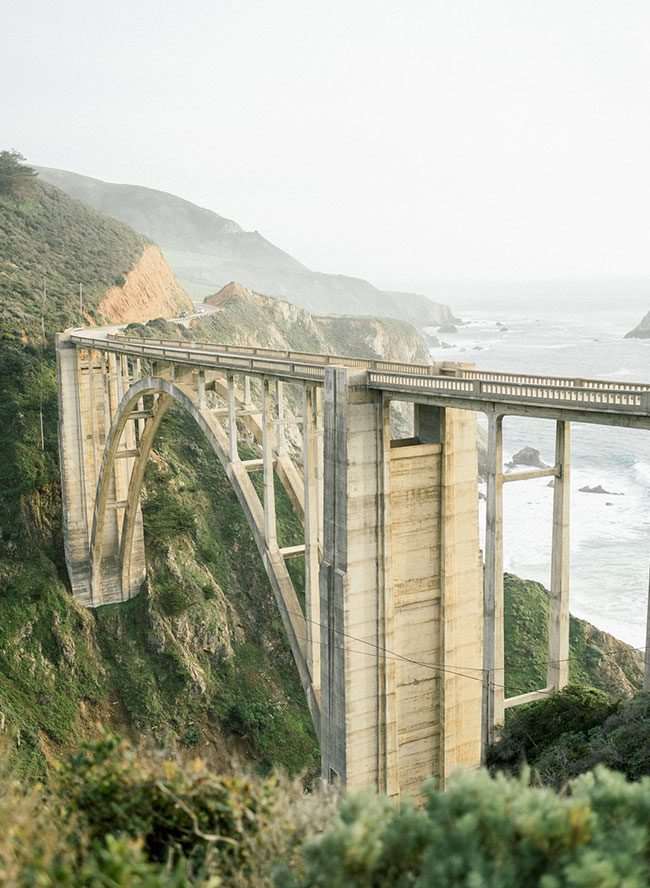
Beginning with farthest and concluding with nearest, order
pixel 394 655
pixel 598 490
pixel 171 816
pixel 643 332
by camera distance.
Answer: pixel 643 332
pixel 598 490
pixel 394 655
pixel 171 816

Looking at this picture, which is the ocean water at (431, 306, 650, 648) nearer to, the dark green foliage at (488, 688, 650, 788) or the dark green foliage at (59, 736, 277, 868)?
the dark green foliage at (488, 688, 650, 788)

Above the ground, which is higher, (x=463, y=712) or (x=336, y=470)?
(x=336, y=470)

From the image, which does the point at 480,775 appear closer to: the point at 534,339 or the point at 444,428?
the point at 444,428

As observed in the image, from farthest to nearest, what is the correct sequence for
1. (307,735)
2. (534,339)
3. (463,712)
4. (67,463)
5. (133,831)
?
(534,339) < (67,463) < (307,735) < (463,712) < (133,831)

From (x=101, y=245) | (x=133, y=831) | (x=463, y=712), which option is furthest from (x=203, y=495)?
(x=101, y=245)

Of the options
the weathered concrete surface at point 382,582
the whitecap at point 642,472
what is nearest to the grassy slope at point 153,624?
the weathered concrete surface at point 382,582

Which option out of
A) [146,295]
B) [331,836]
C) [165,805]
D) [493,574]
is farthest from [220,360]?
[146,295]

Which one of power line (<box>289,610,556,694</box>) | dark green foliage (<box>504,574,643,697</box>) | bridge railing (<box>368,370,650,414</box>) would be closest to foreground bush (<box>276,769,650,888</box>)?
bridge railing (<box>368,370,650,414</box>)

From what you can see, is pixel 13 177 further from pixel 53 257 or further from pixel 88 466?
pixel 88 466
